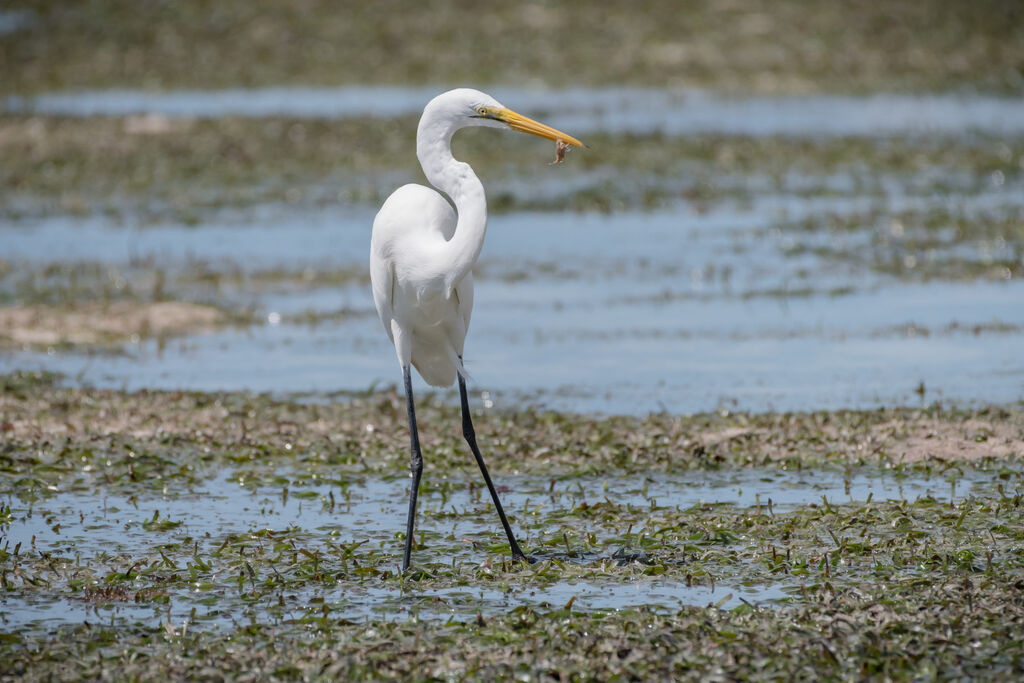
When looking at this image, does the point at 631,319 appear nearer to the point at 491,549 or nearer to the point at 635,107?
the point at 491,549

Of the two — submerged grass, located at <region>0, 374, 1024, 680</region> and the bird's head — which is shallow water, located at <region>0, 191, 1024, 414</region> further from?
the bird's head

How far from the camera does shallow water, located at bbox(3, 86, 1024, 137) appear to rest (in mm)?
25812

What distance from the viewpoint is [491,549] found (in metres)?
6.96

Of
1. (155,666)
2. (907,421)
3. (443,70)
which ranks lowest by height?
(155,666)

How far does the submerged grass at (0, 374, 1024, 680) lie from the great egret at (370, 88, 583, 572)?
66cm

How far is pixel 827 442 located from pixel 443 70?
81.9ft

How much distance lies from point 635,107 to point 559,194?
948 cm

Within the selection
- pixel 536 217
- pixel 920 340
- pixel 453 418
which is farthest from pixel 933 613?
pixel 536 217

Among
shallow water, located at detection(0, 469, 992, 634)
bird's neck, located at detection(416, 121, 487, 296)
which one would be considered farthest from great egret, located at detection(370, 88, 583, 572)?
shallow water, located at detection(0, 469, 992, 634)

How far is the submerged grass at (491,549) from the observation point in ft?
18.0

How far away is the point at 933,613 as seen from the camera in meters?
5.75

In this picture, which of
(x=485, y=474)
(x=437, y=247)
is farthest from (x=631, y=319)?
(x=437, y=247)

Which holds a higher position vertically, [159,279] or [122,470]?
[159,279]

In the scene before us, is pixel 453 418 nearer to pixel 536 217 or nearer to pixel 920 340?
pixel 920 340
